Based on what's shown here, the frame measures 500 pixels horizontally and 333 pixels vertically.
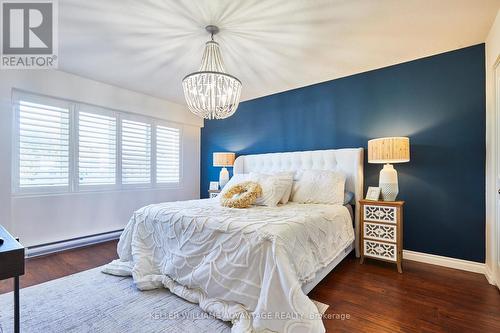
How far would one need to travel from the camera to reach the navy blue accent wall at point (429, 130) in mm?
2457

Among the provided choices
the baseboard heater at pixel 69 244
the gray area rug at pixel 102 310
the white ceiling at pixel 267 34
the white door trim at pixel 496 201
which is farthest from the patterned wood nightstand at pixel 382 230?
the baseboard heater at pixel 69 244

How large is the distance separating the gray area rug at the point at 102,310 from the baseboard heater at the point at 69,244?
1.10m

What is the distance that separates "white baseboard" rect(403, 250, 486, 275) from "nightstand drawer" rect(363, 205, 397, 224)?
665 mm

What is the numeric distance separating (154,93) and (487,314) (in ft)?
15.6

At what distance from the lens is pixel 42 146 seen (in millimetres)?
3033

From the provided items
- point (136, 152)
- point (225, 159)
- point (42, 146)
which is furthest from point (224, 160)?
point (42, 146)

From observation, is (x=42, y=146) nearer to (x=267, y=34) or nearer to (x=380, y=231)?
(x=267, y=34)

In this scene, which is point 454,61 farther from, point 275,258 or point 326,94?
point 275,258

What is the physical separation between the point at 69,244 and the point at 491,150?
507 cm

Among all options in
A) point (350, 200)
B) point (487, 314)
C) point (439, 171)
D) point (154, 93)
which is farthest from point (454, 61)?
point (154, 93)

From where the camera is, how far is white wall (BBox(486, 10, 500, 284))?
2.14 meters

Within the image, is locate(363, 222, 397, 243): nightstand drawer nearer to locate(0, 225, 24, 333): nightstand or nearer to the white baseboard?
the white baseboard

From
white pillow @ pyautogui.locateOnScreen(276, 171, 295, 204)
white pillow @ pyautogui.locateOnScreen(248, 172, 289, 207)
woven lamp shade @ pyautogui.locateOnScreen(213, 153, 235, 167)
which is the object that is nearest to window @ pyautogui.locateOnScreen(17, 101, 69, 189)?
woven lamp shade @ pyautogui.locateOnScreen(213, 153, 235, 167)

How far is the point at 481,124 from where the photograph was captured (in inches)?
95.0
